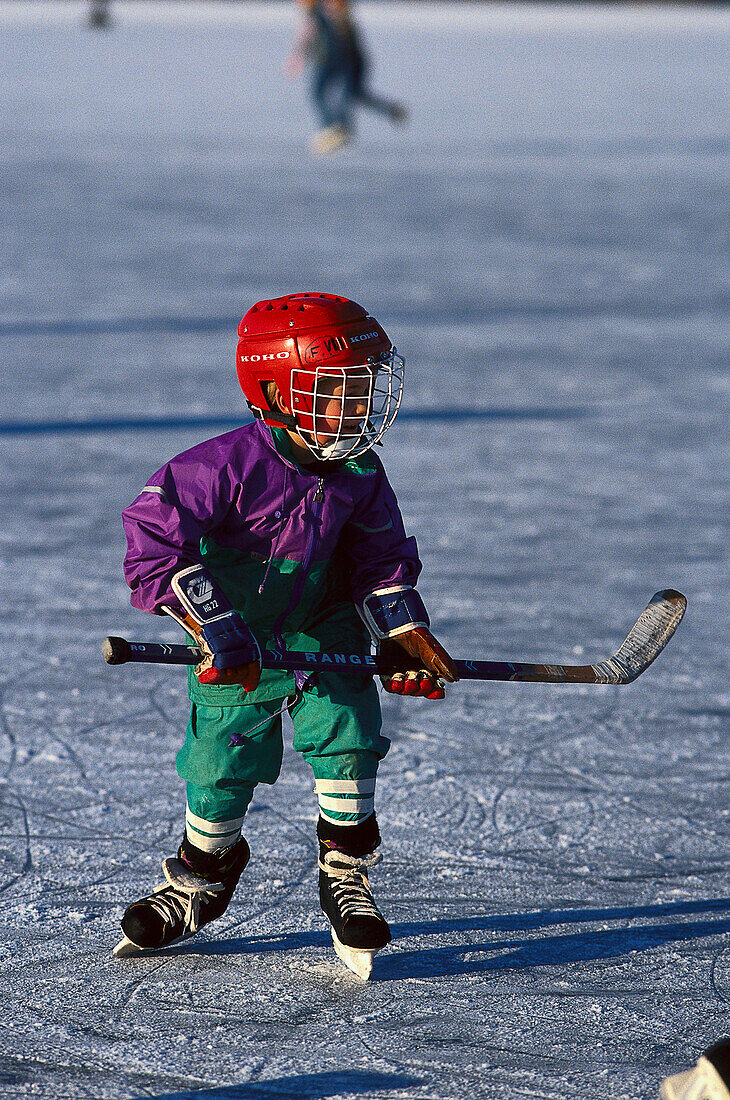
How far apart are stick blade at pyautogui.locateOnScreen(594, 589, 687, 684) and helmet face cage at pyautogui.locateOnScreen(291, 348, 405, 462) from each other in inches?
25.2

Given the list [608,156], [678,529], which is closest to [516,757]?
[678,529]

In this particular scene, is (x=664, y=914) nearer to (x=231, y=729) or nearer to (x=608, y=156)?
(x=231, y=729)

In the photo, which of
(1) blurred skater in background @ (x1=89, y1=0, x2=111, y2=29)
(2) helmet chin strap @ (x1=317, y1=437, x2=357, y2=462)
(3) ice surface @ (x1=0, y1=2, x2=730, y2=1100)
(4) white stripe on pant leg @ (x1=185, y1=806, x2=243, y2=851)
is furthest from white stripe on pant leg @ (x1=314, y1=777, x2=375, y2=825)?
(1) blurred skater in background @ (x1=89, y1=0, x2=111, y2=29)

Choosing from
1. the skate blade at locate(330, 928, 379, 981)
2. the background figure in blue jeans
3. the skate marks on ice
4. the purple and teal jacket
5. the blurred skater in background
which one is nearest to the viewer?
the skate marks on ice

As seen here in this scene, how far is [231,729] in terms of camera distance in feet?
8.09

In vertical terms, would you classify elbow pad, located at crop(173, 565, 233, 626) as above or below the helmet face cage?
below

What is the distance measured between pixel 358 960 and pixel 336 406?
928 mm

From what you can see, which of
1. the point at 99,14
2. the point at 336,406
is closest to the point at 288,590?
the point at 336,406

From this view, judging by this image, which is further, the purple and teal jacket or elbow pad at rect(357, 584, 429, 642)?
elbow pad at rect(357, 584, 429, 642)

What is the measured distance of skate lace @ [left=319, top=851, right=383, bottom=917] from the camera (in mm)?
2518

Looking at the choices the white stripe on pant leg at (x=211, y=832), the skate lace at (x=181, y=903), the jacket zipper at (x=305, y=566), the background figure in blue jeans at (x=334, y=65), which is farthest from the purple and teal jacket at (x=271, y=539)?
the background figure in blue jeans at (x=334, y=65)

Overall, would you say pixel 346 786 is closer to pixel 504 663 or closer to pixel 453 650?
pixel 504 663

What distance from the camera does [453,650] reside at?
402 centimetres

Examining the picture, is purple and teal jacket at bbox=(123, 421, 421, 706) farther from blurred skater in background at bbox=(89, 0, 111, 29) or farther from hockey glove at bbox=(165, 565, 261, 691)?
blurred skater in background at bbox=(89, 0, 111, 29)
